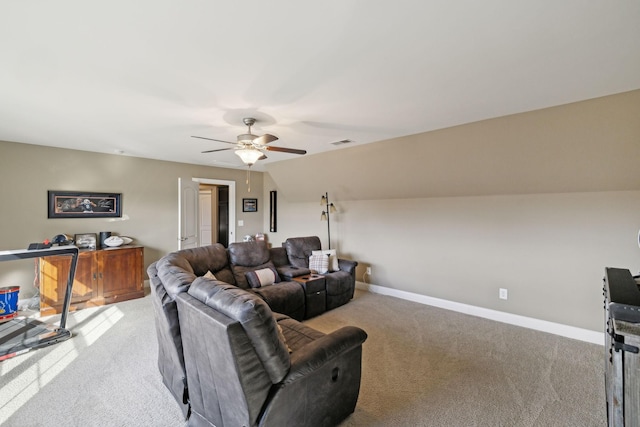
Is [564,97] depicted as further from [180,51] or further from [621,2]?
[180,51]

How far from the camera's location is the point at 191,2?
1.39 metres

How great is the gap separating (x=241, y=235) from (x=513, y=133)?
564cm

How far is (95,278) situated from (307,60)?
460cm

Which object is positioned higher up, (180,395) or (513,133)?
(513,133)

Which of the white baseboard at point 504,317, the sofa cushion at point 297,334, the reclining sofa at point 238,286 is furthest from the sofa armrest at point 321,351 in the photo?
the white baseboard at point 504,317

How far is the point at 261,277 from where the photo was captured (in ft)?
12.9

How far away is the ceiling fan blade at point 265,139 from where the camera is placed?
9.14 feet

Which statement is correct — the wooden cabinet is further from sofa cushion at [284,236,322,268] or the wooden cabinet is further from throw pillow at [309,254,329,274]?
throw pillow at [309,254,329,274]

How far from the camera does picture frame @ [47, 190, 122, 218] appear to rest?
4449 millimetres

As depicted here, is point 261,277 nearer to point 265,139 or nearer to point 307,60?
point 265,139

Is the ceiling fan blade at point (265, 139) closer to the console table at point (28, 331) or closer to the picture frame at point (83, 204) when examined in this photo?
the console table at point (28, 331)

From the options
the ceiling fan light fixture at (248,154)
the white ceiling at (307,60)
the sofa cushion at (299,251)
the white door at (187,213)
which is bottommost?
the sofa cushion at (299,251)

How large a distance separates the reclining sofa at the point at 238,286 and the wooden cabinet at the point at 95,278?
187 cm

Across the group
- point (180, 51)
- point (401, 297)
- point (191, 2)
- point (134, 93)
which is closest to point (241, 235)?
point (401, 297)
